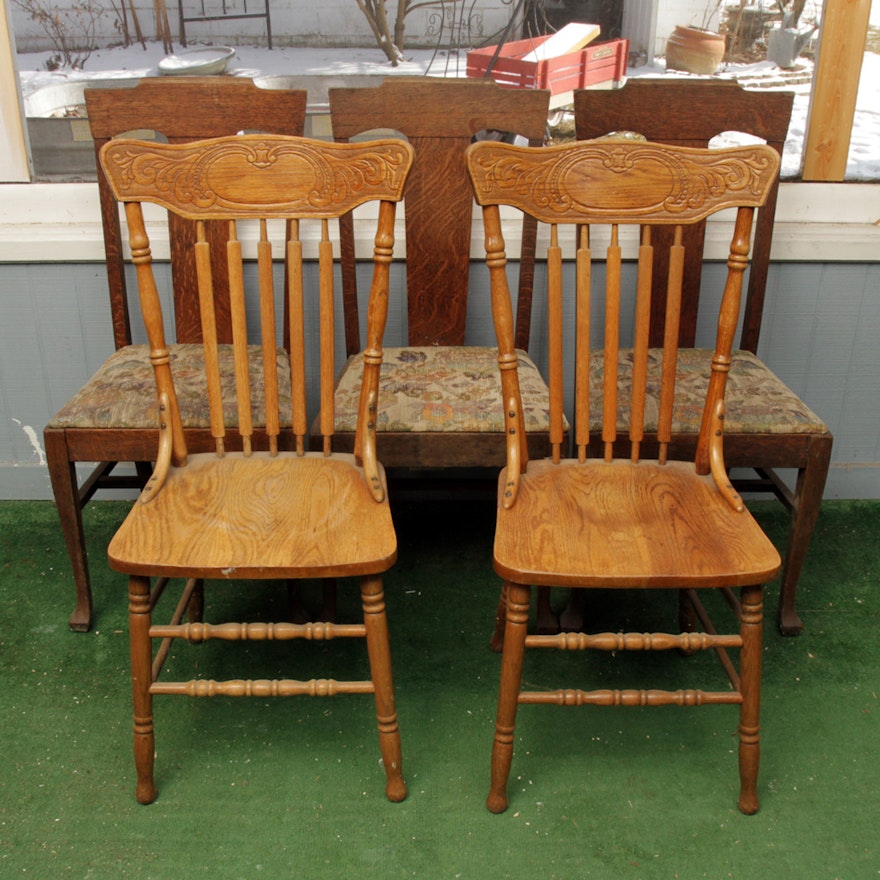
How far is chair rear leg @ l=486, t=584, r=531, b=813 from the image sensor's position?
1.56m

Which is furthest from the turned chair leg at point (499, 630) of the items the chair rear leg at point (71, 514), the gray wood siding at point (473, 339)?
the chair rear leg at point (71, 514)

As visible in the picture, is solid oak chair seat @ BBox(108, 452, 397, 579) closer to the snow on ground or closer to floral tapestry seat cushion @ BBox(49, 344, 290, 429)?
floral tapestry seat cushion @ BBox(49, 344, 290, 429)

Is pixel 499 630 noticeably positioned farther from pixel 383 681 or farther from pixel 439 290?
pixel 439 290

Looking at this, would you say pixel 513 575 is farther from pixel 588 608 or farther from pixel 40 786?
pixel 40 786

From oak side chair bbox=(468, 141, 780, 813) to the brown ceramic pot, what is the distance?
919 millimetres

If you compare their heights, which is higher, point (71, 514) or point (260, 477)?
point (260, 477)

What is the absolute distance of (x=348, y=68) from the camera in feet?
7.67

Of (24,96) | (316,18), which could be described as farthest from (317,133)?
(24,96)

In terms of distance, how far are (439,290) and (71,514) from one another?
0.95 m

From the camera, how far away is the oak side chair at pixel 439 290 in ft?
6.30

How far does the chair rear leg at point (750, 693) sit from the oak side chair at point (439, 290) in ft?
1.71

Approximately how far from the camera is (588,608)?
224cm

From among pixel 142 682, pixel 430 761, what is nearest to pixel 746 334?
pixel 430 761

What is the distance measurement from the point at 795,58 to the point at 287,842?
210 cm
